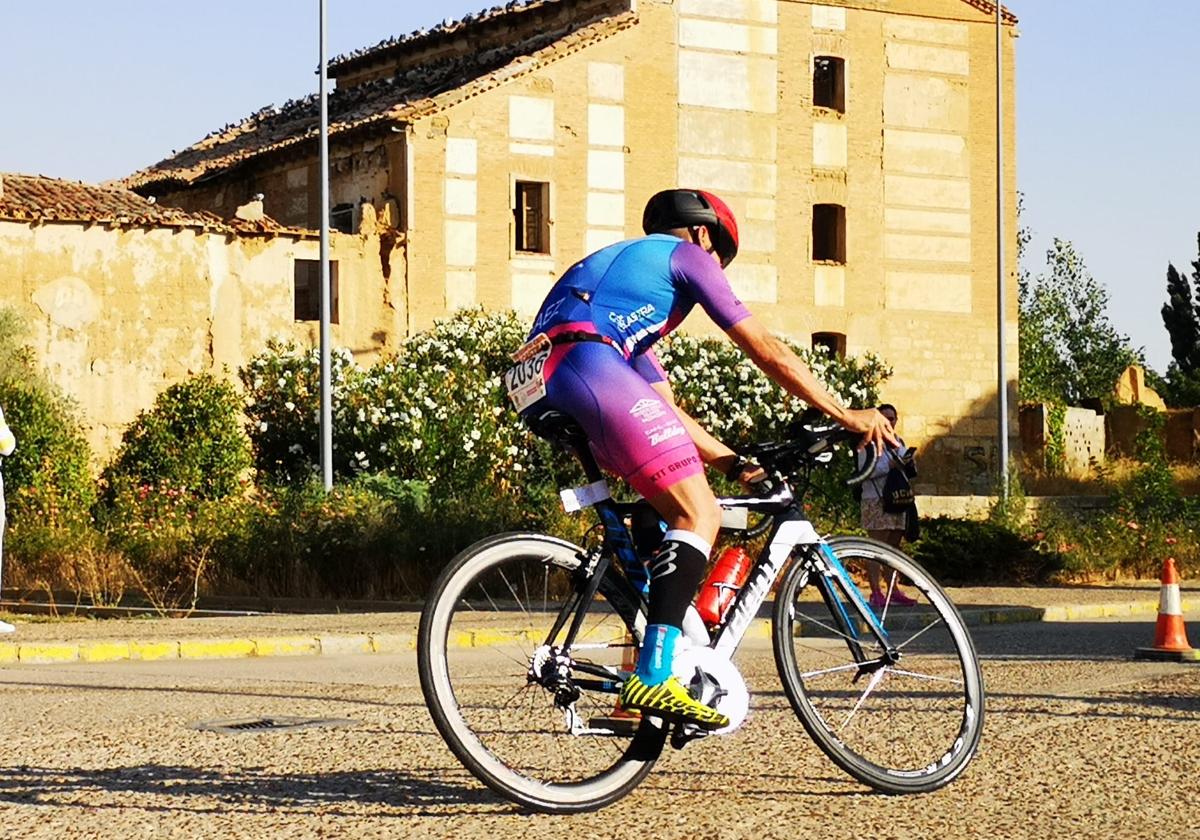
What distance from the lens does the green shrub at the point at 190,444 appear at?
113 feet

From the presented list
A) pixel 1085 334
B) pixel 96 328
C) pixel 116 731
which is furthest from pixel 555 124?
pixel 1085 334

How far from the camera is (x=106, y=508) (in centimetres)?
3183

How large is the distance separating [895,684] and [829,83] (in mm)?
38482

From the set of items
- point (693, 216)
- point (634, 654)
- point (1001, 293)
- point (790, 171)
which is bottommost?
point (634, 654)

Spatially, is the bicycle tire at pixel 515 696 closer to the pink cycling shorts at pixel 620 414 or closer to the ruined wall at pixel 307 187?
the pink cycling shorts at pixel 620 414

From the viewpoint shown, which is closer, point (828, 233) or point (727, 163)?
point (727, 163)

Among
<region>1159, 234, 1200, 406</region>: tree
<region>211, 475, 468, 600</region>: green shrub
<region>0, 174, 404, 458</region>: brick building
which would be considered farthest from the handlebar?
<region>1159, 234, 1200, 406</region>: tree

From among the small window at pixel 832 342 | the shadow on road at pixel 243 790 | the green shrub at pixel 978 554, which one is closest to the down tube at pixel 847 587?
the shadow on road at pixel 243 790

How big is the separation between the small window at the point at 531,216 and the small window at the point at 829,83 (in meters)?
6.77

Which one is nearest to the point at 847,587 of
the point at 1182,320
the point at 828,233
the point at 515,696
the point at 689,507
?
the point at 689,507

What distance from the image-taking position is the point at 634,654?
A: 6.58 meters

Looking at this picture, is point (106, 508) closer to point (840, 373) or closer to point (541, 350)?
point (840, 373)

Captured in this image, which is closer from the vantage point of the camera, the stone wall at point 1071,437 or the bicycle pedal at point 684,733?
the bicycle pedal at point 684,733

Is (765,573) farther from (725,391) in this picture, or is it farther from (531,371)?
(725,391)
